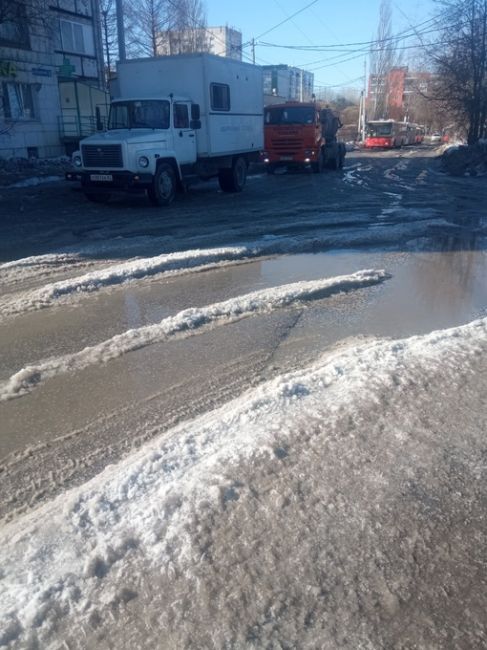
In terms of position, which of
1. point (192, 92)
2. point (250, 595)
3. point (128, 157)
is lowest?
point (250, 595)

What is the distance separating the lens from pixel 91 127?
30141 millimetres

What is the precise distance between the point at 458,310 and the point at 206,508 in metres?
4.43

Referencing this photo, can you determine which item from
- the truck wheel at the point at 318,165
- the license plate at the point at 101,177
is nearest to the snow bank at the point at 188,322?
the license plate at the point at 101,177

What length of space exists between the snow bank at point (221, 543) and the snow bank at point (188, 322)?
4.75ft

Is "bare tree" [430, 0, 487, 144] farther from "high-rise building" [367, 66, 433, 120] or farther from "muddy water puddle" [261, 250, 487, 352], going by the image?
"high-rise building" [367, 66, 433, 120]

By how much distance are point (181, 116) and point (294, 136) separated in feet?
36.6

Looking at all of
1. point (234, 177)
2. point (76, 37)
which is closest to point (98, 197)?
point (234, 177)

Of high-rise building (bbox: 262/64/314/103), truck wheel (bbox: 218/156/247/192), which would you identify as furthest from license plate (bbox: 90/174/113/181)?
high-rise building (bbox: 262/64/314/103)

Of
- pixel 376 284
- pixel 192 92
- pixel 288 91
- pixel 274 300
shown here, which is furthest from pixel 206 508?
pixel 288 91

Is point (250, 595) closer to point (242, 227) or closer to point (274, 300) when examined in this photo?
point (274, 300)

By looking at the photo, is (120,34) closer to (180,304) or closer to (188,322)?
(180,304)

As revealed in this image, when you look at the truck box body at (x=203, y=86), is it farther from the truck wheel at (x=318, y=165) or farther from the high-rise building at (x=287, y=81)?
the high-rise building at (x=287, y=81)

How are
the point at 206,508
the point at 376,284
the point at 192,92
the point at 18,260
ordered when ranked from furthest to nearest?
1. the point at 192,92
2. the point at 18,260
3. the point at 376,284
4. the point at 206,508

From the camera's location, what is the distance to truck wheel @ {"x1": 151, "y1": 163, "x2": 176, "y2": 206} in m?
12.9
